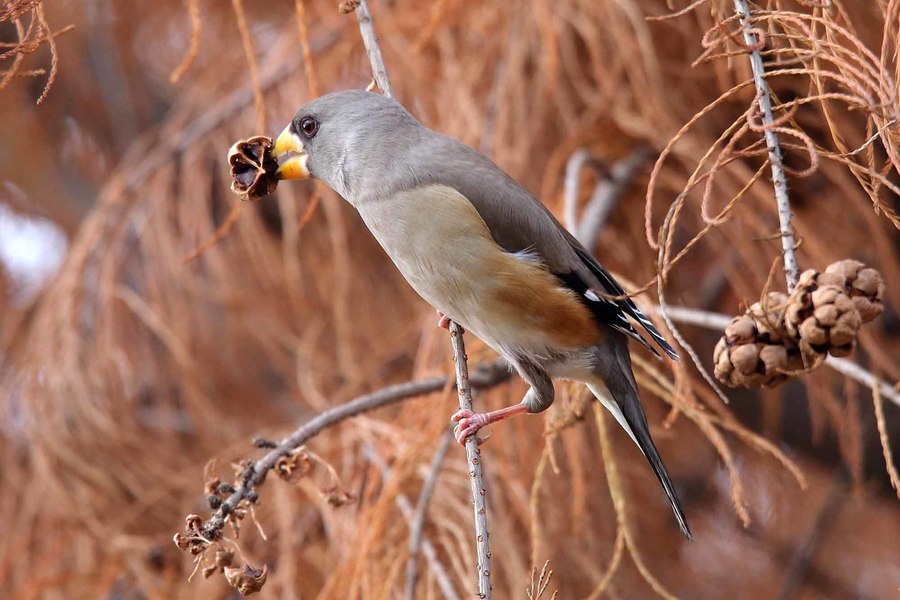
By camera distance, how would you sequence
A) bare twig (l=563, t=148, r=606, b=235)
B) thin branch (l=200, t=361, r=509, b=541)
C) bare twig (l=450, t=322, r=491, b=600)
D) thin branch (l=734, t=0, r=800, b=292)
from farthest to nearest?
bare twig (l=563, t=148, r=606, b=235), thin branch (l=200, t=361, r=509, b=541), bare twig (l=450, t=322, r=491, b=600), thin branch (l=734, t=0, r=800, b=292)

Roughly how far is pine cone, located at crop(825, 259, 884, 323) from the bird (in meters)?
0.68

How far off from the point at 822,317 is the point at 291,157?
141cm

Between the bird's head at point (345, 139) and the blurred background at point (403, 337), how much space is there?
19 cm

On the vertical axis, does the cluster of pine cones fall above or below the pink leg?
below

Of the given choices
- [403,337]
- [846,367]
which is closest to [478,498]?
[846,367]

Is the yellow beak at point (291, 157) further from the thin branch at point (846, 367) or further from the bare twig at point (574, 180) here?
the thin branch at point (846, 367)

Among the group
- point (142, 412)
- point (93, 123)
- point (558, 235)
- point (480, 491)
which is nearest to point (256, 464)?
point (480, 491)

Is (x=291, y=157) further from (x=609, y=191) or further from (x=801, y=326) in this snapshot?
(x=801, y=326)

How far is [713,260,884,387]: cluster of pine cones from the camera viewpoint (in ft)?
4.64

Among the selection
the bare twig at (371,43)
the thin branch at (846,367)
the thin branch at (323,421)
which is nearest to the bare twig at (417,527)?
the thin branch at (323,421)

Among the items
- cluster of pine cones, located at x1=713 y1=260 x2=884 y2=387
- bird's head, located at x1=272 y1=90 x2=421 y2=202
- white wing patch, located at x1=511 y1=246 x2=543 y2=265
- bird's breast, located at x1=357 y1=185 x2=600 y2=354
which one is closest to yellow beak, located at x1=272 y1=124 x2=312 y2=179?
bird's head, located at x1=272 y1=90 x2=421 y2=202

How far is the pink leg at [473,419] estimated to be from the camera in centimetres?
228

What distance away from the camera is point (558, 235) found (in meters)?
2.38

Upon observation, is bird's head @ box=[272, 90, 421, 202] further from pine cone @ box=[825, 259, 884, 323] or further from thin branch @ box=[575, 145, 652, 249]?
pine cone @ box=[825, 259, 884, 323]
